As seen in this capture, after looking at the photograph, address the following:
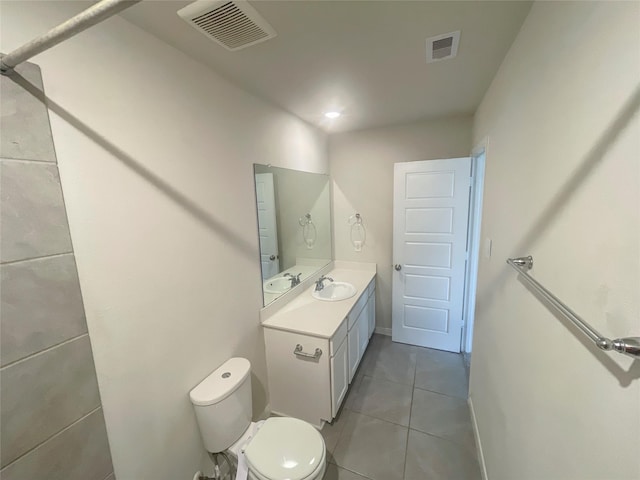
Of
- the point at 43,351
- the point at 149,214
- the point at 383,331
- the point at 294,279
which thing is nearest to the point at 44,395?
the point at 43,351

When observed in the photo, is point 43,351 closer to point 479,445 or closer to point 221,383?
point 221,383

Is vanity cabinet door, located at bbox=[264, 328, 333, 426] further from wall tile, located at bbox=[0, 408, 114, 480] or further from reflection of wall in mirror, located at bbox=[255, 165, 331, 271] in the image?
wall tile, located at bbox=[0, 408, 114, 480]

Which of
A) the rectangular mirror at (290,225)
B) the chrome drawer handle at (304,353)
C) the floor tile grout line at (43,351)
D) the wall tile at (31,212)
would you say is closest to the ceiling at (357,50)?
the rectangular mirror at (290,225)

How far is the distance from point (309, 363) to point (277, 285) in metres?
0.69

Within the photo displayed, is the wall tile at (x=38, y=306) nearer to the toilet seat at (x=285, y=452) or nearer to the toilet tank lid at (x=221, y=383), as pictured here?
the toilet tank lid at (x=221, y=383)

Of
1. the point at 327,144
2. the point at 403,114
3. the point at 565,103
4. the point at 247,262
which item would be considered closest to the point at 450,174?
the point at 403,114

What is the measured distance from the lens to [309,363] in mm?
1807

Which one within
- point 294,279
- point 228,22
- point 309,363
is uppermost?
point 228,22

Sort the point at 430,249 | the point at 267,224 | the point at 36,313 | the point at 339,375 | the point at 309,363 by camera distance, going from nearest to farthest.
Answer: the point at 36,313, the point at 309,363, the point at 339,375, the point at 267,224, the point at 430,249

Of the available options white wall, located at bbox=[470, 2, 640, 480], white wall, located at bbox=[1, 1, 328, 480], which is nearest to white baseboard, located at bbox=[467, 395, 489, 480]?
white wall, located at bbox=[470, 2, 640, 480]

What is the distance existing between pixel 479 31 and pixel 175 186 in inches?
62.8

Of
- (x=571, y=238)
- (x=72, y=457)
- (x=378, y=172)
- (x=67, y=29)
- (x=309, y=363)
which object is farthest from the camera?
(x=378, y=172)

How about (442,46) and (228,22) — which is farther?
(442,46)

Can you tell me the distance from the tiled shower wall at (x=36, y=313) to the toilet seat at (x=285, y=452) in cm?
68
